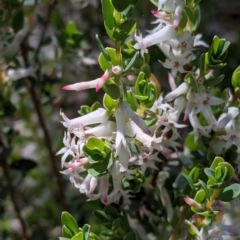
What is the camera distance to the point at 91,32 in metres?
1.32

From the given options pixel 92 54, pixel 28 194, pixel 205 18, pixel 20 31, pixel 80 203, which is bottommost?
pixel 28 194

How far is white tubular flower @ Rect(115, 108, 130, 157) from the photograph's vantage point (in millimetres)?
567

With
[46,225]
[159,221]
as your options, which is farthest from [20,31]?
[46,225]

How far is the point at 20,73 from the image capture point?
0.91 meters

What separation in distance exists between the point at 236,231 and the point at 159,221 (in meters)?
0.18

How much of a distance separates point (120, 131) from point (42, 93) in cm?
48

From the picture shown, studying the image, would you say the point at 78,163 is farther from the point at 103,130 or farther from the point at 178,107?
the point at 178,107

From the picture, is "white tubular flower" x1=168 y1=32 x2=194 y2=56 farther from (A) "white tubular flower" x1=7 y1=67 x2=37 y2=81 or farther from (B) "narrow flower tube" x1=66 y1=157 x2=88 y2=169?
(A) "white tubular flower" x1=7 y1=67 x2=37 y2=81

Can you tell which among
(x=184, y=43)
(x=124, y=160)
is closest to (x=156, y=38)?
(x=184, y=43)

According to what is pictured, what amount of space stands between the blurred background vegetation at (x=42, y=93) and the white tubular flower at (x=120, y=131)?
206mm

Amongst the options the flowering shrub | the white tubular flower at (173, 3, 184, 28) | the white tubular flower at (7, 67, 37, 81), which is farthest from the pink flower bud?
the white tubular flower at (7, 67, 37, 81)

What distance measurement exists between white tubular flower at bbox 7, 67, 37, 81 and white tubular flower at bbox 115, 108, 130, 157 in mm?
372

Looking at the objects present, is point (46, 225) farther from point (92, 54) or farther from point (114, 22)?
point (114, 22)

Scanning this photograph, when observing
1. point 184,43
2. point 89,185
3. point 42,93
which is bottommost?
point 42,93
